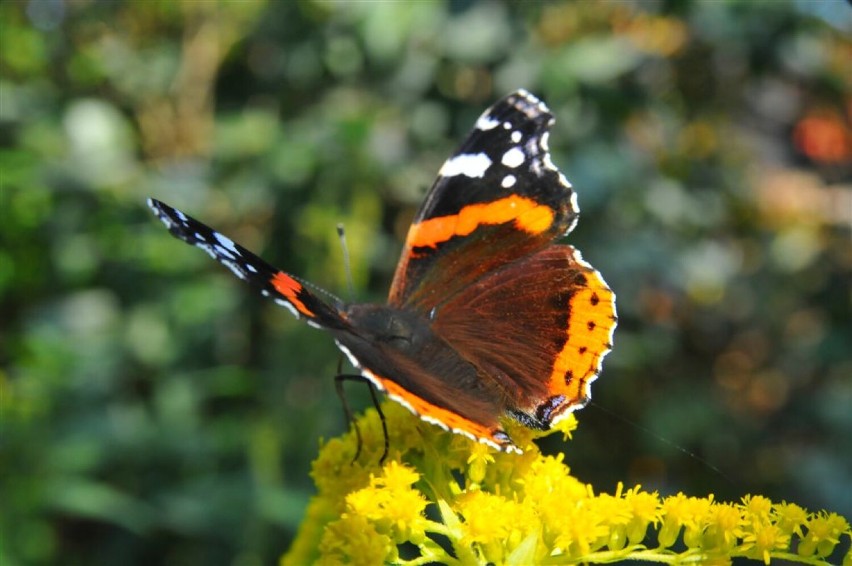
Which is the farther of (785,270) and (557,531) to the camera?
(785,270)

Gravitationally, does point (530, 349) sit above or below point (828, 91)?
below

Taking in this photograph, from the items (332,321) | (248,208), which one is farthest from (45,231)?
(332,321)

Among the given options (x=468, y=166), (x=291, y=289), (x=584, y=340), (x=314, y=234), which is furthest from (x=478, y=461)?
(x=314, y=234)

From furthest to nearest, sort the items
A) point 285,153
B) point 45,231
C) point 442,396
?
point 45,231
point 285,153
point 442,396

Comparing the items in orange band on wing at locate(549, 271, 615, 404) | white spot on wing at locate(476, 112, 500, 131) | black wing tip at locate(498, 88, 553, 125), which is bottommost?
orange band on wing at locate(549, 271, 615, 404)

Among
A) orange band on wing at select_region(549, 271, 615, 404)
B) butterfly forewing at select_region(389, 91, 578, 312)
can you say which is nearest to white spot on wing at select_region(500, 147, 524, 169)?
butterfly forewing at select_region(389, 91, 578, 312)

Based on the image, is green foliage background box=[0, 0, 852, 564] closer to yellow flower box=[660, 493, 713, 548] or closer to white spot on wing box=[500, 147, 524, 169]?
white spot on wing box=[500, 147, 524, 169]

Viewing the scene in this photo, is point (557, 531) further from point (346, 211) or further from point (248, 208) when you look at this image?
point (248, 208)
